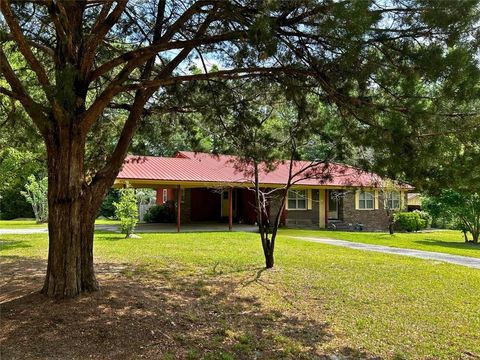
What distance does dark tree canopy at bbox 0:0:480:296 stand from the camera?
13.5 ft

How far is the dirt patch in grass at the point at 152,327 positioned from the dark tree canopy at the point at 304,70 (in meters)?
0.55

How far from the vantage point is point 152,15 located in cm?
731

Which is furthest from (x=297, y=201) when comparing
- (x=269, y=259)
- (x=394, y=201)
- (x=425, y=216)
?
(x=269, y=259)

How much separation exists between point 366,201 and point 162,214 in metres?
11.9

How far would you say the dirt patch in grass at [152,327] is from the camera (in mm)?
4441

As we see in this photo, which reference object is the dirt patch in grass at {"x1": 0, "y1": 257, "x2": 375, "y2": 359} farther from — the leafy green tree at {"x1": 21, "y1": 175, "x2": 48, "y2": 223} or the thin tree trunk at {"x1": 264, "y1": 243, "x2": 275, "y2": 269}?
the leafy green tree at {"x1": 21, "y1": 175, "x2": 48, "y2": 223}

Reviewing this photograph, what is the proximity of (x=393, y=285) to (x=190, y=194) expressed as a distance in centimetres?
1703

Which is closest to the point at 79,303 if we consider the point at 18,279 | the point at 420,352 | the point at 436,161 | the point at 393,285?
the point at 18,279

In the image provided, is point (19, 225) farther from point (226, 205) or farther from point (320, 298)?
point (320, 298)

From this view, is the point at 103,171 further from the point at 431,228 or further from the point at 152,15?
the point at 431,228

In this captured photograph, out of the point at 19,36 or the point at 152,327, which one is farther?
the point at 152,327

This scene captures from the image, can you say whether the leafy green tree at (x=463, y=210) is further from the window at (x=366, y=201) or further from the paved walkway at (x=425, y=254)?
the paved walkway at (x=425, y=254)

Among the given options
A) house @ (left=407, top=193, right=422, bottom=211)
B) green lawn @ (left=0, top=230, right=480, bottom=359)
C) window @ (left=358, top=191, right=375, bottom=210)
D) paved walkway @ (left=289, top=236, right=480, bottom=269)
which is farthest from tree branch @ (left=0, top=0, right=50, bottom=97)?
house @ (left=407, top=193, right=422, bottom=211)

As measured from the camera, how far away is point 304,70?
5.05 meters
